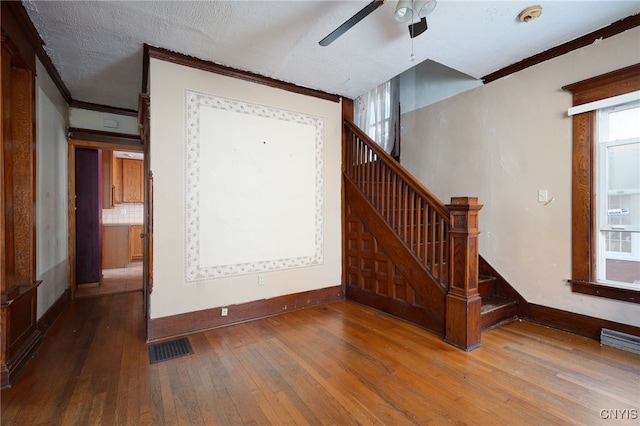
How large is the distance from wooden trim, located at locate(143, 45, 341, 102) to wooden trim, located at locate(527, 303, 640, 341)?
329 centimetres

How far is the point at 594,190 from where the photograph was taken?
→ 2.64 metres

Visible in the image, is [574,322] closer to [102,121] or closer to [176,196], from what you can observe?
[176,196]

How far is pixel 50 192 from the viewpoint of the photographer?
3.12 meters

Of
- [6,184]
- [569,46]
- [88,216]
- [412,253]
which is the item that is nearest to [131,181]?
[88,216]

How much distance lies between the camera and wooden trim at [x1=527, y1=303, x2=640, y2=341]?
2.52 m

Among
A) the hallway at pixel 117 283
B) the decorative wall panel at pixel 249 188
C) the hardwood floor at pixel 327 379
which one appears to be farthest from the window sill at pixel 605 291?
the hallway at pixel 117 283

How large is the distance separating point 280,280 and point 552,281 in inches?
108

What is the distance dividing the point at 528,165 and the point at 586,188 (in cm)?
53

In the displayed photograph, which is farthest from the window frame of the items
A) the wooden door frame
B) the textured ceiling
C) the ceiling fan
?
the wooden door frame

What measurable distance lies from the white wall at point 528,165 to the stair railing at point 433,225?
848 millimetres

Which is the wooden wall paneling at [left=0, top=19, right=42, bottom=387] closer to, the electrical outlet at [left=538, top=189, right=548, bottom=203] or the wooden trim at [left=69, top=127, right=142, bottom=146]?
the wooden trim at [left=69, top=127, right=142, bottom=146]

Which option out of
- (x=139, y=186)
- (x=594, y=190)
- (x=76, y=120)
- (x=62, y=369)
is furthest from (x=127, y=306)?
(x=594, y=190)

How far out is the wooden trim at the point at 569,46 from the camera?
2428 millimetres

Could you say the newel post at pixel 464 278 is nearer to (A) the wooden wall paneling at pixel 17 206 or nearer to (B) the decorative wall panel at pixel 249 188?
(B) the decorative wall panel at pixel 249 188
